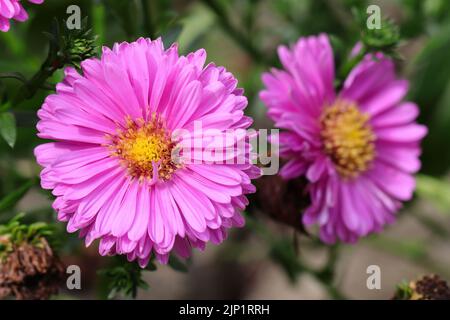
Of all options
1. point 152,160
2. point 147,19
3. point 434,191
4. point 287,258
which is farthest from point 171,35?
point 434,191

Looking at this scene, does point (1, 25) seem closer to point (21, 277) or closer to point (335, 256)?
point (21, 277)

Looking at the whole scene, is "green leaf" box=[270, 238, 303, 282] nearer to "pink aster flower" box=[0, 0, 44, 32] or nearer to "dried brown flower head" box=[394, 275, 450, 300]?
"dried brown flower head" box=[394, 275, 450, 300]

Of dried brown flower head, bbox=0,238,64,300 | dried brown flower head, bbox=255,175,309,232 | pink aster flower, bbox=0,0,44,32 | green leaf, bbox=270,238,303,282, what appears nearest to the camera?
pink aster flower, bbox=0,0,44,32

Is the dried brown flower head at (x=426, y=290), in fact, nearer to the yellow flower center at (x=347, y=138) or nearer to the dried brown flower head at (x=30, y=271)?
the yellow flower center at (x=347, y=138)

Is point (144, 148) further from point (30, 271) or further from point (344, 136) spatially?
point (344, 136)

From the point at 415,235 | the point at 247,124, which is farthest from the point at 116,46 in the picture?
the point at 415,235

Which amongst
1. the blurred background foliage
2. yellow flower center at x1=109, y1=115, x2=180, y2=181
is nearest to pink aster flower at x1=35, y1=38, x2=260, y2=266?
yellow flower center at x1=109, y1=115, x2=180, y2=181

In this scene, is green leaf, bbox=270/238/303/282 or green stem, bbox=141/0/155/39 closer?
green stem, bbox=141/0/155/39

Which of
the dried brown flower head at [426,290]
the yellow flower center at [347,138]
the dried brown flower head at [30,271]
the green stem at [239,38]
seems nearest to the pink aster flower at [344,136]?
the yellow flower center at [347,138]
